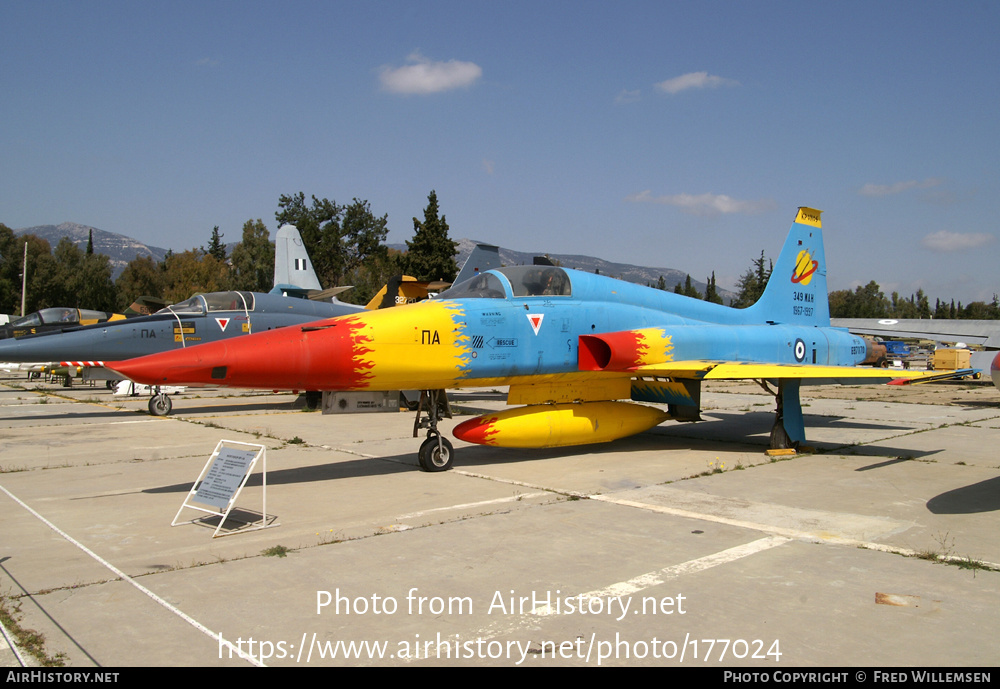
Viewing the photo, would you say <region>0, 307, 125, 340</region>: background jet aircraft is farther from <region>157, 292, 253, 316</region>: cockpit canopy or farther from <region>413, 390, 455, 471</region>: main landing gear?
<region>413, 390, 455, 471</region>: main landing gear

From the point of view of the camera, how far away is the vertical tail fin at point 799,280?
1250 cm

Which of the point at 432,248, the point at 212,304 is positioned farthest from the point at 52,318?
the point at 432,248

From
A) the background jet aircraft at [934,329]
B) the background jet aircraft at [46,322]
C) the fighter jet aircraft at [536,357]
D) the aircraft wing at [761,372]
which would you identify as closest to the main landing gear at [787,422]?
the fighter jet aircraft at [536,357]

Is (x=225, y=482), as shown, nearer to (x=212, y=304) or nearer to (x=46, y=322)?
(x=212, y=304)

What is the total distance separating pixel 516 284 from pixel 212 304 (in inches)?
351

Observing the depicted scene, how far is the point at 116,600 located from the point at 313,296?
53.8 ft

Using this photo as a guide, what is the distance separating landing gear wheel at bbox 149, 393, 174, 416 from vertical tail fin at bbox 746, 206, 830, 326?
12217 millimetres

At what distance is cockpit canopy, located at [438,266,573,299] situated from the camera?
8484mm

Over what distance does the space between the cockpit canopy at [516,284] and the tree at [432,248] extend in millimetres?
40375

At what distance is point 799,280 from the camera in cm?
1283

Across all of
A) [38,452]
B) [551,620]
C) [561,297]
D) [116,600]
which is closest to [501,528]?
[551,620]

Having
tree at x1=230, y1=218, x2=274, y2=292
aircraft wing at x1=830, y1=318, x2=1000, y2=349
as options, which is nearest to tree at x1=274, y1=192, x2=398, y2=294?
tree at x1=230, y1=218, x2=274, y2=292

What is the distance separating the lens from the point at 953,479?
7.91 metres
